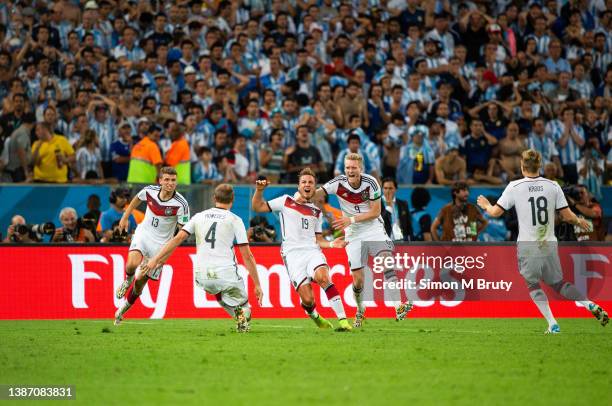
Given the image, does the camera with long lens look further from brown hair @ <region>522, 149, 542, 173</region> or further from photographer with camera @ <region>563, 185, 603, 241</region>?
photographer with camera @ <region>563, 185, 603, 241</region>

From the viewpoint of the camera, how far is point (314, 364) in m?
10.6

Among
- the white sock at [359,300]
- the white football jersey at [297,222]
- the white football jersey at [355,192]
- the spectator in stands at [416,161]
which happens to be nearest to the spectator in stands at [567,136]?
the spectator in stands at [416,161]

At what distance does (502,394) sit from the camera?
28.7ft

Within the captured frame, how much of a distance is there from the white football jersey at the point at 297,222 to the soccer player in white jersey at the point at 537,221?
240 cm

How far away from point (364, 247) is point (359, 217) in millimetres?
745

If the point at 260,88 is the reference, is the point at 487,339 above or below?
below

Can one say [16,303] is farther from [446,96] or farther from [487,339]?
[446,96]

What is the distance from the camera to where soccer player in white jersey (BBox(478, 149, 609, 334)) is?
559 inches

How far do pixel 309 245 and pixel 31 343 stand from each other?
158 inches

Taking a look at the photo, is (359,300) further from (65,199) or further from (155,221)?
(65,199)

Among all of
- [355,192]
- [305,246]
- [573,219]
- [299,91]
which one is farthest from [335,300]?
[299,91]

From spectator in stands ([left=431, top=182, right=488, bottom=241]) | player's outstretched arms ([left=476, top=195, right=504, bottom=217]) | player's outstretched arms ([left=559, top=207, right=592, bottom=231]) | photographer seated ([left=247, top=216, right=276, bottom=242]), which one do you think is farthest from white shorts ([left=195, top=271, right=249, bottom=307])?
spectator in stands ([left=431, top=182, right=488, bottom=241])

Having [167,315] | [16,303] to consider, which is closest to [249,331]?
[167,315]

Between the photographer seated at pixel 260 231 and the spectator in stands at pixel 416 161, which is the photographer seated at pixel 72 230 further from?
the spectator in stands at pixel 416 161
